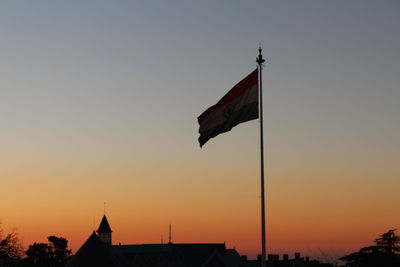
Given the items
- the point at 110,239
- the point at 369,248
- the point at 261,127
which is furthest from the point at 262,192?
the point at 110,239

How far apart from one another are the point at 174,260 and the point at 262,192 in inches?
5625

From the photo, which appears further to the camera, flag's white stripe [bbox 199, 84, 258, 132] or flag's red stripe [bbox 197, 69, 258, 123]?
flag's red stripe [bbox 197, 69, 258, 123]

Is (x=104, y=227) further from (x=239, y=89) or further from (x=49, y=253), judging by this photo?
(x=239, y=89)

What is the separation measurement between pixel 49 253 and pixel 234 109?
137625 mm

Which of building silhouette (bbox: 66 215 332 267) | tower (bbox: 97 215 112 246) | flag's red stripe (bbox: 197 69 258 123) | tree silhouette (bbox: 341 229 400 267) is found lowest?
tree silhouette (bbox: 341 229 400 267)

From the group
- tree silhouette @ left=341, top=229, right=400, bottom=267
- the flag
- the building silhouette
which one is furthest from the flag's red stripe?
the building silhouette

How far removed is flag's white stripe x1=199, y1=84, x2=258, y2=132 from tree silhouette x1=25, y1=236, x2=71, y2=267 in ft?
426

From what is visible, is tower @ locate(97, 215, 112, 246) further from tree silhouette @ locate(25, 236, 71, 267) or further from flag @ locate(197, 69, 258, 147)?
flag @ locate(197, 69, 258, 147)

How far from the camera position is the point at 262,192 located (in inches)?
1200

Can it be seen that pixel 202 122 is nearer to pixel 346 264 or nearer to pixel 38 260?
pixel 346 264

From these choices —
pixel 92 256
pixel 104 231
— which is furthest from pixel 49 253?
pixel 92 256

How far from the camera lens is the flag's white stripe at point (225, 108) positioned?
3158 cm

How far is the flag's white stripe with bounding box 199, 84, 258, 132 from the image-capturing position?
31.6 m

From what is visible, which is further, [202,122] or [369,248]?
[369,248]
